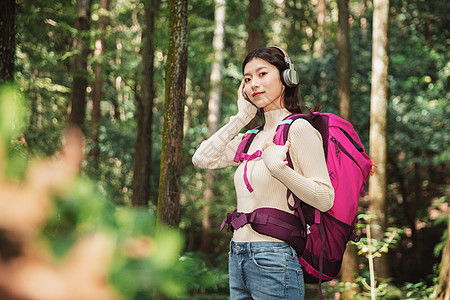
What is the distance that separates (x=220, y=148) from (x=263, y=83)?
0.48 meters

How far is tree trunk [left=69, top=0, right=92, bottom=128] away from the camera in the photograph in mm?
10859

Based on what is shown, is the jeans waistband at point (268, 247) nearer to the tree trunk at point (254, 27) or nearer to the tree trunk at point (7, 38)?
the tree trunk at point (7, 38)

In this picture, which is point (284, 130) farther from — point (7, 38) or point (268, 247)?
point (7, 38)

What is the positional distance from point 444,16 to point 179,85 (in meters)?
11.0

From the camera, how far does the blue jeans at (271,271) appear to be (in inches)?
87.1

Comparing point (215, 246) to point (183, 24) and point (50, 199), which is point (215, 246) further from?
point (50, 199)

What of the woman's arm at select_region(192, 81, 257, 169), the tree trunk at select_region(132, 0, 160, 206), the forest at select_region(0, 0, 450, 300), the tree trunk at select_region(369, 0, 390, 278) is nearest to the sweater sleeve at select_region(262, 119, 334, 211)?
the woman's arm at select_region(192, 81, 257, 169)

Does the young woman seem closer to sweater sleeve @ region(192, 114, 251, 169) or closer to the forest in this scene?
sweater sleeve @ region(192, 114, 251, 169)

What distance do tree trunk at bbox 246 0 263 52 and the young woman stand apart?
34.1ft

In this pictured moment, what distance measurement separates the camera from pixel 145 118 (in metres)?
10.3

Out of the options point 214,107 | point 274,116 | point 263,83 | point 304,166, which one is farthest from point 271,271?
point 214,107

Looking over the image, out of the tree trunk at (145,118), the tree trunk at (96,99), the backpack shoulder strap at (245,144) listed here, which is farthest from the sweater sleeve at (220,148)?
the tree trunk at (96,99)

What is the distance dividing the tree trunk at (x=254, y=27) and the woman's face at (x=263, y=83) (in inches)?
409

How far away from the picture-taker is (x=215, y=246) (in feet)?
51.4
